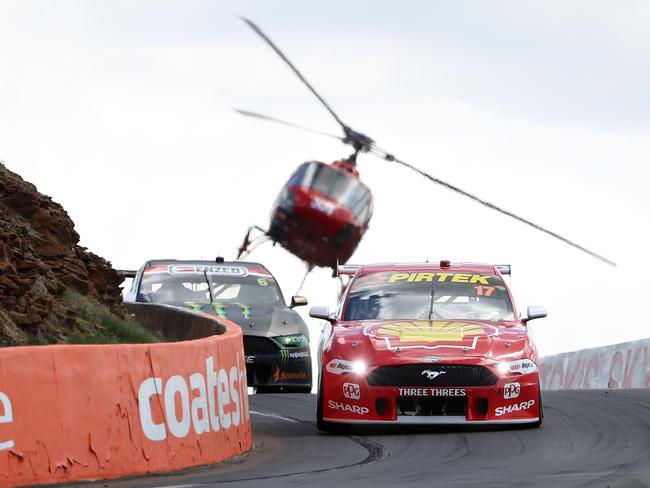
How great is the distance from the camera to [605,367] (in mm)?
23109

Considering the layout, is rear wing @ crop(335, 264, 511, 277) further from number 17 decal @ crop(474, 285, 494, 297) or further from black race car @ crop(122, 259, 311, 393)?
black race car @ crop(122, 259, 311, 393)

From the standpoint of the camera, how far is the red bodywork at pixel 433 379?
12539 mm

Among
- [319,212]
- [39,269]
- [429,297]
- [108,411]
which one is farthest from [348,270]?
[319,212]

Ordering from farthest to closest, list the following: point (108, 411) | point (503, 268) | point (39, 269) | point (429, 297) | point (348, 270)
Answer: point (348, 270) → point (503, 268) → point (39, 269) → point (429, 297) → point (108, 411)

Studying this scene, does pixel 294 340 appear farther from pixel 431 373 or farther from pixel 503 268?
pixel 431 373

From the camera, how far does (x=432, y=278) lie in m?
14.3

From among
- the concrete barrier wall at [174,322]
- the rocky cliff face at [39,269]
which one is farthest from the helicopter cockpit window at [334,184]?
the rocky cliff face at [39,269]

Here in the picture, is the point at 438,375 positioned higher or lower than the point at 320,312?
lower

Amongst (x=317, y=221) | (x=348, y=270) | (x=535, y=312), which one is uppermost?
(x=317, y=221)

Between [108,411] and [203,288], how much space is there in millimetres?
11168

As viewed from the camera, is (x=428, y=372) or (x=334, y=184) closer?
(x=428, y=372)

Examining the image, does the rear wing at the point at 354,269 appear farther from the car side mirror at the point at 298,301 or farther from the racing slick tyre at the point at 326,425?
the car side mirror at the point at 298,301

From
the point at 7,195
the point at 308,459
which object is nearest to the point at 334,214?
the point at 7,195

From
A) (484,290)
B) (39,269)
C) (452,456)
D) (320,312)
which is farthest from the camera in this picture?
(39,269)
